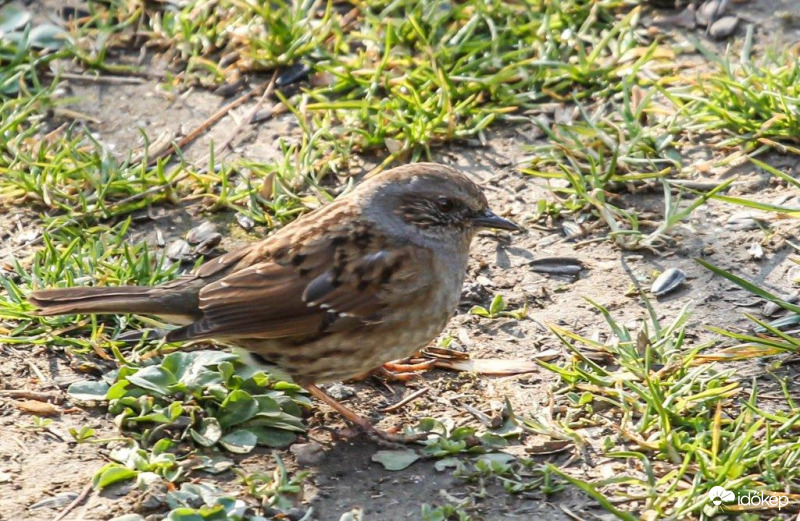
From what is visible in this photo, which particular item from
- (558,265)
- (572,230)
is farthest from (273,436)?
(572,230)

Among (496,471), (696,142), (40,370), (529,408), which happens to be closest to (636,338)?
(529,408)

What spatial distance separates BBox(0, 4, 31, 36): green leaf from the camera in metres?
7.14

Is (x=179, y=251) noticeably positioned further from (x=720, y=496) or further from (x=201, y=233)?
(x=720, y=496)

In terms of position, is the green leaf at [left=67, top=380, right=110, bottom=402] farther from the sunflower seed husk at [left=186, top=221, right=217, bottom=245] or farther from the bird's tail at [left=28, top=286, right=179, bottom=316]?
the sunflower seed husk at [left=186, top=221, right=217, bottom=245]

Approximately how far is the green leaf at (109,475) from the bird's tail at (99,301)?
80 cm

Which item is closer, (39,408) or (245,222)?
(39,408)

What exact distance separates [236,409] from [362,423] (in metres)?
0.52

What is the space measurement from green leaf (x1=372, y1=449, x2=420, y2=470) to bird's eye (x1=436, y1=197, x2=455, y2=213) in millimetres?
1145

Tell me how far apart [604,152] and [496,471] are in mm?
2254

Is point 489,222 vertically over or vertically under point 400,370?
over

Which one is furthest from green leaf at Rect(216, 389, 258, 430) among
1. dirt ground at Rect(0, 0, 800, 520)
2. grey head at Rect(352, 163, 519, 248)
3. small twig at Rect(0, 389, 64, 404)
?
grey head at Rect(352, 163, 519, 248)

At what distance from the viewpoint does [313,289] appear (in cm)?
487

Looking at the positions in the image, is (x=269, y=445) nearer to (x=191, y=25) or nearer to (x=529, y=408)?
(x=529, y=408)

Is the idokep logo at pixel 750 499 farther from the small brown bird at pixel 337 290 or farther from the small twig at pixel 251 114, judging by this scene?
the small twig at pixel 251 114
